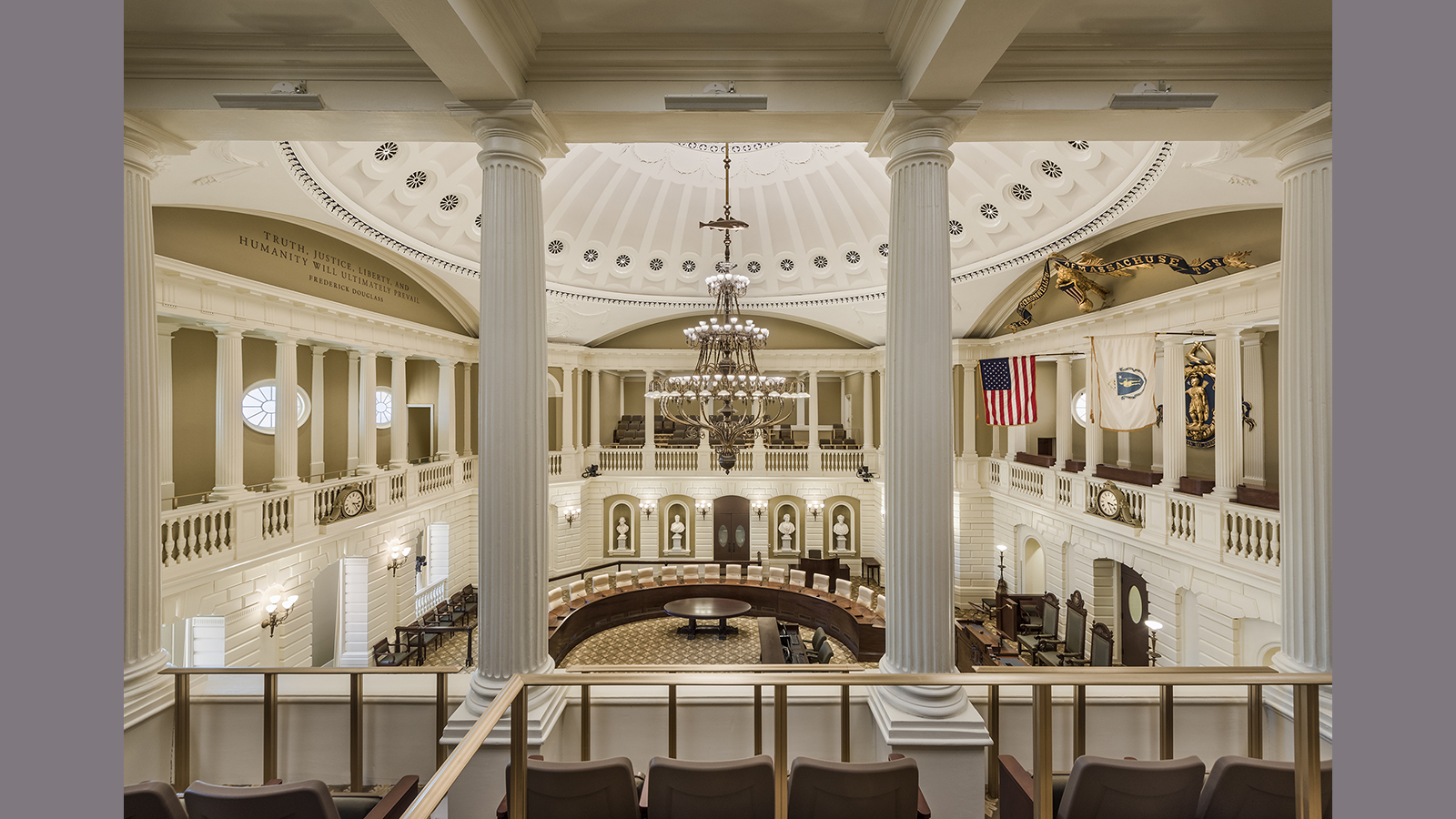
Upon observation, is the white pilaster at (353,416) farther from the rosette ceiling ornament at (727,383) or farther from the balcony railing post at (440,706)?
the balcony railing post at (440,706)

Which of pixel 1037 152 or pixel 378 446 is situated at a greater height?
pixel 1037 152

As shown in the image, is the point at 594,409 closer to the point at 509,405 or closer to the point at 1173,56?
the point at 509,405

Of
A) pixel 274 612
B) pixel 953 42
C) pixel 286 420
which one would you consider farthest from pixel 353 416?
pixel 953 42

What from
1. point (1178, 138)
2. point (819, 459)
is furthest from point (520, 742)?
point (819, 459)

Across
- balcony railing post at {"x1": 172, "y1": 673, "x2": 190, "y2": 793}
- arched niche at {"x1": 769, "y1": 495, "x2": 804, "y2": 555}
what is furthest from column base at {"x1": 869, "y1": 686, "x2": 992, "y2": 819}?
arched niche at {"x1": 769, "y1": 495, "x2": 804, "y2": 555}

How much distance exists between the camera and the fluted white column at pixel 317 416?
11.1 metres

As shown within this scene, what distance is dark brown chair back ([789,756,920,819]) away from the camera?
9.34 feet

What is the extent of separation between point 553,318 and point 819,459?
8.36 m

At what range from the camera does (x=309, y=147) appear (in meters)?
7.58

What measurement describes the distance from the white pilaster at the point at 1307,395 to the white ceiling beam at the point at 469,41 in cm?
514

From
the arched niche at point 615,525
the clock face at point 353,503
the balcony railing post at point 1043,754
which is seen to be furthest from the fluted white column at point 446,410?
the balcony railing post at point 1043,754

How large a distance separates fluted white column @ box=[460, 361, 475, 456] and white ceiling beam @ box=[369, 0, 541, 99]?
12.5 m

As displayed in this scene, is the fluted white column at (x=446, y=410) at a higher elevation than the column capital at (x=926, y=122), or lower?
lower

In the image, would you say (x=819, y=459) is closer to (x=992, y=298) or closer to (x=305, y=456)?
(x=992, y=298)
